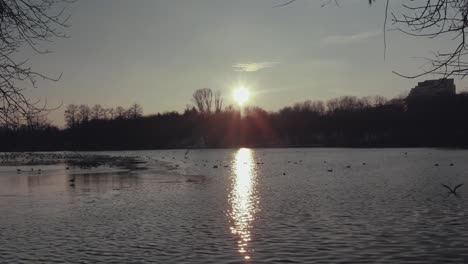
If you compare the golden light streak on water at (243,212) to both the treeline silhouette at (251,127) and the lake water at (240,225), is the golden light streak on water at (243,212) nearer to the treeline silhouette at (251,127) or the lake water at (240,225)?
the lake water at (240,225)

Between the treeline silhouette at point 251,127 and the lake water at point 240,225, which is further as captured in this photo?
the treeline silhouette at point 251,127

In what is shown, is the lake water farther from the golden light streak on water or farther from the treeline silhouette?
the treeline silhouette

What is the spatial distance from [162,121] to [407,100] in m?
83.5

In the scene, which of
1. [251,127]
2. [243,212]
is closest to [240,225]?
[243,212]

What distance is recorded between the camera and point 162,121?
180875mm

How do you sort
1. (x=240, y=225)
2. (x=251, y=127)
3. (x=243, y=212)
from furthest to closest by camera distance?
(x=251, y=127) < (x=243, y=212) < (x=240, y=225)

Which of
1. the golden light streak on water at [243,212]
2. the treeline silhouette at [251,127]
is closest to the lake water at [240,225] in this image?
the golden light streak on water at [243,212]

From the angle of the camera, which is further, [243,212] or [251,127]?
[251,127]

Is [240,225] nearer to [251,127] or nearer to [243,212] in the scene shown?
[243,212]

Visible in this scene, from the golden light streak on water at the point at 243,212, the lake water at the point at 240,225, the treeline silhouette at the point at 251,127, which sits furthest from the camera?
the treeline silhouette at the point at 251,127

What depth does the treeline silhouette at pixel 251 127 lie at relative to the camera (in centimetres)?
14104

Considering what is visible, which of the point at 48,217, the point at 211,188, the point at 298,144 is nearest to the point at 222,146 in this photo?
the point at 298,144

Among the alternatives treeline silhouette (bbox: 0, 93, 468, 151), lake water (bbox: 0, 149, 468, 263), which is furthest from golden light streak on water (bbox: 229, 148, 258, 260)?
treeline silhouette (bbox: 0, 93, 468, 151)

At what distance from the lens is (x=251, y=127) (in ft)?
571
